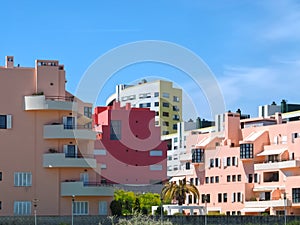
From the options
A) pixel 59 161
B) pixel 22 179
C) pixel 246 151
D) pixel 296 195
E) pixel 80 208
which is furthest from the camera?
pixel 246 151

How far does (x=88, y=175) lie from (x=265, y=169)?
25459mm

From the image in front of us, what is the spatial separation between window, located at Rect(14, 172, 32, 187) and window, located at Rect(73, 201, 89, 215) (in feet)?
14.0

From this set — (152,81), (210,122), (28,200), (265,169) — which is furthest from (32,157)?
(152,81)

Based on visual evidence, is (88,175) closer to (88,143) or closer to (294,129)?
(88,143)

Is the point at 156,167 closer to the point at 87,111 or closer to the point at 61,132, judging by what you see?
the point at 87,111

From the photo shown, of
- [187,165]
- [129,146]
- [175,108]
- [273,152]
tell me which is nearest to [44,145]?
[273,152]

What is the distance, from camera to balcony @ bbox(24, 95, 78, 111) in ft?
219

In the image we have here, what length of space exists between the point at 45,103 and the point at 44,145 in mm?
3761

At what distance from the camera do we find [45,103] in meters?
66.9

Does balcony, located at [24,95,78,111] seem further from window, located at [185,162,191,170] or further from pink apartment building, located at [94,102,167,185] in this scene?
window, located at [185,162,191,170]

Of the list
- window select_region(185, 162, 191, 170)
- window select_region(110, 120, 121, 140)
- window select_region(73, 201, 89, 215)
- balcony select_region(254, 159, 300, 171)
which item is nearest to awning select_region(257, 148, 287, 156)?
balcony select_region(254, 159, 300, 171)

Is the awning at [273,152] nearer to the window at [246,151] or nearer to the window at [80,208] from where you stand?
the window at [246,151]

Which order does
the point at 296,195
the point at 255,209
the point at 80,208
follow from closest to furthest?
1. the point at 80,208
2. the point at 296,195
3. the point at 255,209

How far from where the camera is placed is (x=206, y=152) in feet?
319
